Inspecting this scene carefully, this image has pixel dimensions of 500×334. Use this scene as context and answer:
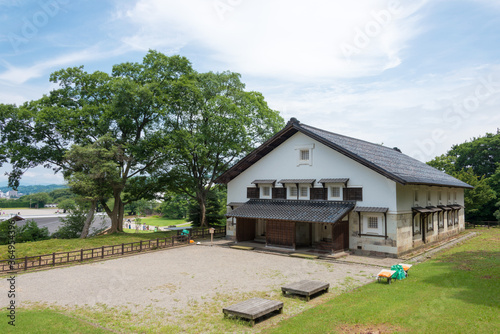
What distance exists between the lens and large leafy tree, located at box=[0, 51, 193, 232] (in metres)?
29.6

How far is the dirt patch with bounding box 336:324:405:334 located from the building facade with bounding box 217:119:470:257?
1175cm

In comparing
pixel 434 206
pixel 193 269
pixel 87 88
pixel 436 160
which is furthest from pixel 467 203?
pixel 87 88

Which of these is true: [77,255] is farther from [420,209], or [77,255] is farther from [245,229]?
[420,209]

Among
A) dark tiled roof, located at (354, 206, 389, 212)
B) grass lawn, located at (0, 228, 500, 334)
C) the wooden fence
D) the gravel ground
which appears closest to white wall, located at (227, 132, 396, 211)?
dark tiled roof, located at (354, 206, 389, 212)

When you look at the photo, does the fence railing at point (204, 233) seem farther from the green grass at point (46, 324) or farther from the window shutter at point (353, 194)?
the green grass at point (46, 324)

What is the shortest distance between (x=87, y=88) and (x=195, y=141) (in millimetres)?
12416

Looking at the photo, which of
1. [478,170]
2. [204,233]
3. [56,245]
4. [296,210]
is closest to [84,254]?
[56,245]

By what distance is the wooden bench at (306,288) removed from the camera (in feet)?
40.7

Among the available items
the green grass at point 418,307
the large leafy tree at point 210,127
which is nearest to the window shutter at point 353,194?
the green grass at point 418,307

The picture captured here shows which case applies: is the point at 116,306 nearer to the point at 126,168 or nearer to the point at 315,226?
the point at 315,226

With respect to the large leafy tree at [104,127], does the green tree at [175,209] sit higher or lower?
lower

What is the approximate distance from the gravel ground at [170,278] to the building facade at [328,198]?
11.5ft

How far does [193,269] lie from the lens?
18.3m

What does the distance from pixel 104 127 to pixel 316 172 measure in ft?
66.9
